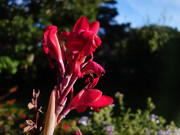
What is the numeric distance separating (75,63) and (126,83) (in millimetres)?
9641

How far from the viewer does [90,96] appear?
2.30 ft

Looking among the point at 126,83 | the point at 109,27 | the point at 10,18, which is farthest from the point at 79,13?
the point at 109,27

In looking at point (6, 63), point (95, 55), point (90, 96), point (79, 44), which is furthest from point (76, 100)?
point (95, 55)

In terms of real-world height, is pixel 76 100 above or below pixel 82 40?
below

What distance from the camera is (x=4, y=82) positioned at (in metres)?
8.43

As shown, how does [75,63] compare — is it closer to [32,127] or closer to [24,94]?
[32,127]

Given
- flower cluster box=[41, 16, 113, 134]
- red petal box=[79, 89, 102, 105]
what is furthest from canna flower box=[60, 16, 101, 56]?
red petal box=[79, 89, 102, 105]

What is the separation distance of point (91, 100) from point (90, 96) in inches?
0.6

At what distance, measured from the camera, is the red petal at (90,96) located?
69 centimetres

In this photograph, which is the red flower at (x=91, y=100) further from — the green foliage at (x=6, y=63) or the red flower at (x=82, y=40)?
the green foliage at (x=6, y=63)

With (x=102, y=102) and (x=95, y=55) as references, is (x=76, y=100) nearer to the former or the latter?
(x=102, y=102)

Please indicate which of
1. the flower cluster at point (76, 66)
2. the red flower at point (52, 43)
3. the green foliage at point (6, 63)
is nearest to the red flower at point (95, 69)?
the flower cluster at point (76, 66)

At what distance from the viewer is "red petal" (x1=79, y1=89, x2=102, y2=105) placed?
2.28 feet

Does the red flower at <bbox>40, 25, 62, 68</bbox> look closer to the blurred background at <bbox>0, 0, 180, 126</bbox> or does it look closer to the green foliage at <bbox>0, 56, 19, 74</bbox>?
the blurred background at <bbox>0, 0, 180, 126</bbox>
